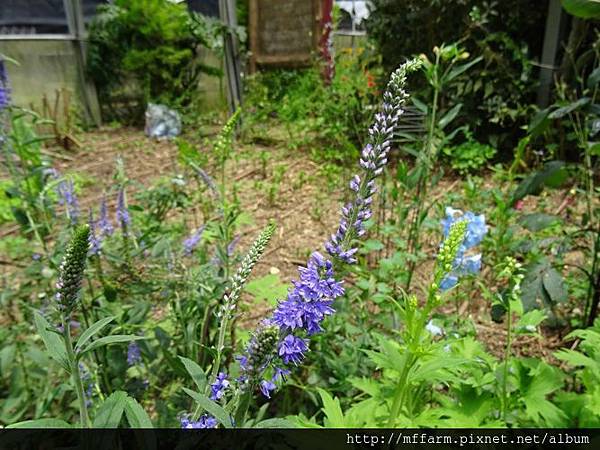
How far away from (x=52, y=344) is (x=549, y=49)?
181 inches

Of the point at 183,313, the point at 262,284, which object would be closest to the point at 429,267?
the point at 262,284

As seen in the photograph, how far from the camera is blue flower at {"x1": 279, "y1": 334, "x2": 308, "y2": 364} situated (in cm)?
73

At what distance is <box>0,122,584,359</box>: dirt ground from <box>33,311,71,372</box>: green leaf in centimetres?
149

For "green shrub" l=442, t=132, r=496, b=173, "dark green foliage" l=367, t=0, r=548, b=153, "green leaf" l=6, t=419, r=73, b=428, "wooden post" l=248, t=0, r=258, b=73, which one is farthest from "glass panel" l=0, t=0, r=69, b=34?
"green leaf" l=6, t=419, r=73, b=428

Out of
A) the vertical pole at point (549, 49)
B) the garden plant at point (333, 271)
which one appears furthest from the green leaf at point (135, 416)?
the vertical pole at point (549, 49)

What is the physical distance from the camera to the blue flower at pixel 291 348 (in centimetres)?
73

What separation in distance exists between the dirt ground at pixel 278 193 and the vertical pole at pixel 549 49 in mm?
1083

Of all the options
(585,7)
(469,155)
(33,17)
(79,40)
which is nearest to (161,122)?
(79,40)

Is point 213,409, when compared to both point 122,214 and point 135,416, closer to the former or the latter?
point 135,416

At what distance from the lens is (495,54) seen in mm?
4027

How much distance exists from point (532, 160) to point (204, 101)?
4854 millimetres

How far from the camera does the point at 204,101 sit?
6.98 m

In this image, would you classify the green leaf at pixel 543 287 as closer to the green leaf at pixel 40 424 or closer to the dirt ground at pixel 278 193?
the dirt ground at pixel 278 193

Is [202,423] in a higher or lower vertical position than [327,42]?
lower
